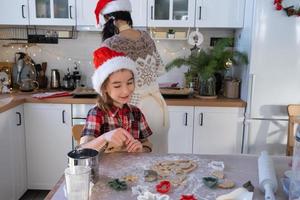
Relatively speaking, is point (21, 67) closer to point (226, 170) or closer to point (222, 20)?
point (222, 20)

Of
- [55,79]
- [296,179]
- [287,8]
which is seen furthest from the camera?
[55,79]

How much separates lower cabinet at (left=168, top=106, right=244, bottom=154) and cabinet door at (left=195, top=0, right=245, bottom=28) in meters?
0.70

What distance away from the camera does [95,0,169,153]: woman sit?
1613mm

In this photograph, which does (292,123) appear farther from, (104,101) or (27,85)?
(27,85)

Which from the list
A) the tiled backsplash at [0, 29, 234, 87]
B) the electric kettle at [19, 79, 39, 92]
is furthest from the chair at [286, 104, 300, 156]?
the electric kettle at [19, 79, 39, 92]

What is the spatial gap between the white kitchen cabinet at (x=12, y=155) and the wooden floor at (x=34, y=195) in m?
0.07

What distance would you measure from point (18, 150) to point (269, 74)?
2.02 m

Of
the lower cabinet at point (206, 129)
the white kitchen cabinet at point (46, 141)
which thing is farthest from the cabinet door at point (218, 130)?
the white kitchen cabinet at point (46, 141)

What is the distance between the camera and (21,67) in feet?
9.36

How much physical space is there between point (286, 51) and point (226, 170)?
62.4 inches

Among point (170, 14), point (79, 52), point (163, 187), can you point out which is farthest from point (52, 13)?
point (163, 187)

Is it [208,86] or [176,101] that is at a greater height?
[208,86]

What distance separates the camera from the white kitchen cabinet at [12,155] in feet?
7.47

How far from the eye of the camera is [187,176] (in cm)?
105
